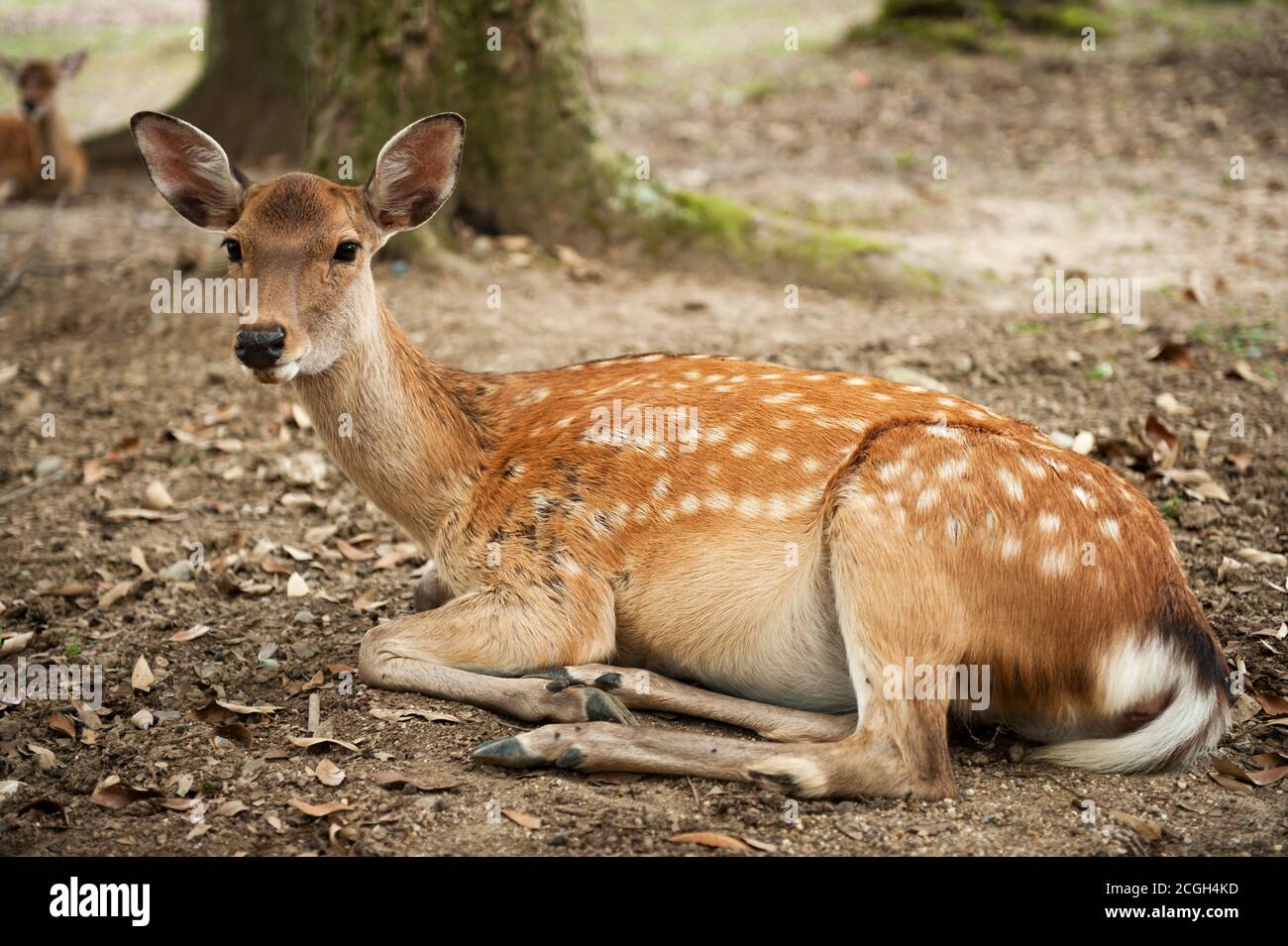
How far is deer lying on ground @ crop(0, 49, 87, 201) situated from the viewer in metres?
11.1

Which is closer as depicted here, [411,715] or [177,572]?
[411,715]

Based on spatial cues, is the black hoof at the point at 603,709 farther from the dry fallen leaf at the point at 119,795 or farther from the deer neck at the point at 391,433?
the dry fallen leaf at the point at 119,795

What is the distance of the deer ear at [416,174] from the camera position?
4.40 m

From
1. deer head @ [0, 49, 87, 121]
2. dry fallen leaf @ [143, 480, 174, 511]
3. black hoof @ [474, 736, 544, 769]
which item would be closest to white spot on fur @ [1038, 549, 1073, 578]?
black hoof @ [474, 736, 544, 769]

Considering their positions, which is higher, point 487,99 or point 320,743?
point 487,99

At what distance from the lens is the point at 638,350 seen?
6.57 m

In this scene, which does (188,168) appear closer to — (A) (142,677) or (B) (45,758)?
(A) (142,677)

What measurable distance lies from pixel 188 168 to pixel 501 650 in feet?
6.60

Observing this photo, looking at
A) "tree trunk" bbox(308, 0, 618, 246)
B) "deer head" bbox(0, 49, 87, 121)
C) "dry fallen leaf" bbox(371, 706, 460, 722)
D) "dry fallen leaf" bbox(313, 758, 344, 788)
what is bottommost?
"dry fallen leaf" bbox(313, 758, 344, 788)

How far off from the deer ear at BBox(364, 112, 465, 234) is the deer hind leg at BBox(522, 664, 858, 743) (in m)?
1.68

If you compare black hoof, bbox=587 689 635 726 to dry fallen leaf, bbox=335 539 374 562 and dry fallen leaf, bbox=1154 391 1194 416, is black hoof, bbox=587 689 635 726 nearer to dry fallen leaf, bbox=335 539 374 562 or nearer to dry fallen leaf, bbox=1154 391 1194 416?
dry fallen leaf, bbox=335 539 374 562

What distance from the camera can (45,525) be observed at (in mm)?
5555

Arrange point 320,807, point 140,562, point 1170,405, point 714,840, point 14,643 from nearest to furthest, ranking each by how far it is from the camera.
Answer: point 714,840 < point 320,807 < point 14,643 < point 140,562 < point 1170,405

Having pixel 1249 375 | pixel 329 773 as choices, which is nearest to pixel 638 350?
pixel 1249 375
